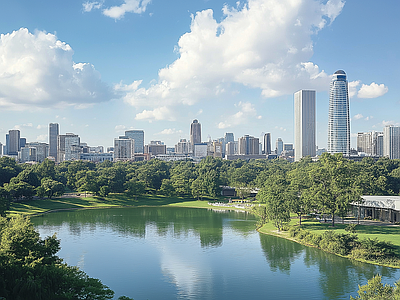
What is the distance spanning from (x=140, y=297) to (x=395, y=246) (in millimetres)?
22911

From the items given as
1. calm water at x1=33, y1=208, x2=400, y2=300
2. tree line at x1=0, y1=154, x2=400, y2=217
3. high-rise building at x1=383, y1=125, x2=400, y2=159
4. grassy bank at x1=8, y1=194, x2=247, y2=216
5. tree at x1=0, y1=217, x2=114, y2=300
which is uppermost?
high-rise building at x1=383, y1=125, x2=400, y2=159

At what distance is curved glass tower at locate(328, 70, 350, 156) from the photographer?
143 meters

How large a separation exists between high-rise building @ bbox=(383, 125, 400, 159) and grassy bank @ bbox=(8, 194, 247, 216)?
480ft

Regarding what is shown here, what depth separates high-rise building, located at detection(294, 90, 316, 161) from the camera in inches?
7648

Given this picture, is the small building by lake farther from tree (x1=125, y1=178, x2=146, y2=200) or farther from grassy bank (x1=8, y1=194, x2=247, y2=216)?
tree (x1=125, y1=178, x2=146, y2=200)

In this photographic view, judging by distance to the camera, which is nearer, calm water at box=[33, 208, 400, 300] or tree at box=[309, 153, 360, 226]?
calm water at box=[33, 208, 400, 300]

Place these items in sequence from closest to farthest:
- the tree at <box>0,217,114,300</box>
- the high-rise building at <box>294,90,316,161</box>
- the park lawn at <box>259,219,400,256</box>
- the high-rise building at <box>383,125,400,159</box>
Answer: the tree at <box>0,217,114,300</box> < the park lawn at <box>259,219,400,256</box> < the high-rise building at <box>383,125,400,159</box> < the high-rise building at <box>294,90,316,161</box>

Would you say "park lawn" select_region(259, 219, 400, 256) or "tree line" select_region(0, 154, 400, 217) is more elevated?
"tree line" select_region(0, 154, 400, 217)

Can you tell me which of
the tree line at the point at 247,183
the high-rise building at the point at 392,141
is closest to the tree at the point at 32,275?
the tree line at the point at 247,183

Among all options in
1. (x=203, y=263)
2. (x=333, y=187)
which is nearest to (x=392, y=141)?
(x=333, y=187)

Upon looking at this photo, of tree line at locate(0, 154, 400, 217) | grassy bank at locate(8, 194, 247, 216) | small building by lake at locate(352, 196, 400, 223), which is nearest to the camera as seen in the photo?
tree line at locate(0, 154, 400, 217)

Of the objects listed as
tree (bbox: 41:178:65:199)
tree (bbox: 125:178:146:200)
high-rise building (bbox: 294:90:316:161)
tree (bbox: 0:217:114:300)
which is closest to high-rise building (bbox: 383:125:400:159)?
high-rise building (bbox: 294:90:316:161)

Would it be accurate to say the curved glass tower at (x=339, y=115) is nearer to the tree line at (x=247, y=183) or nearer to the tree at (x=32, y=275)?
the tree line at (x=247, y=183)

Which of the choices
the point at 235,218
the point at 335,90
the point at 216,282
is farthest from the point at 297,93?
the point at 216,282
